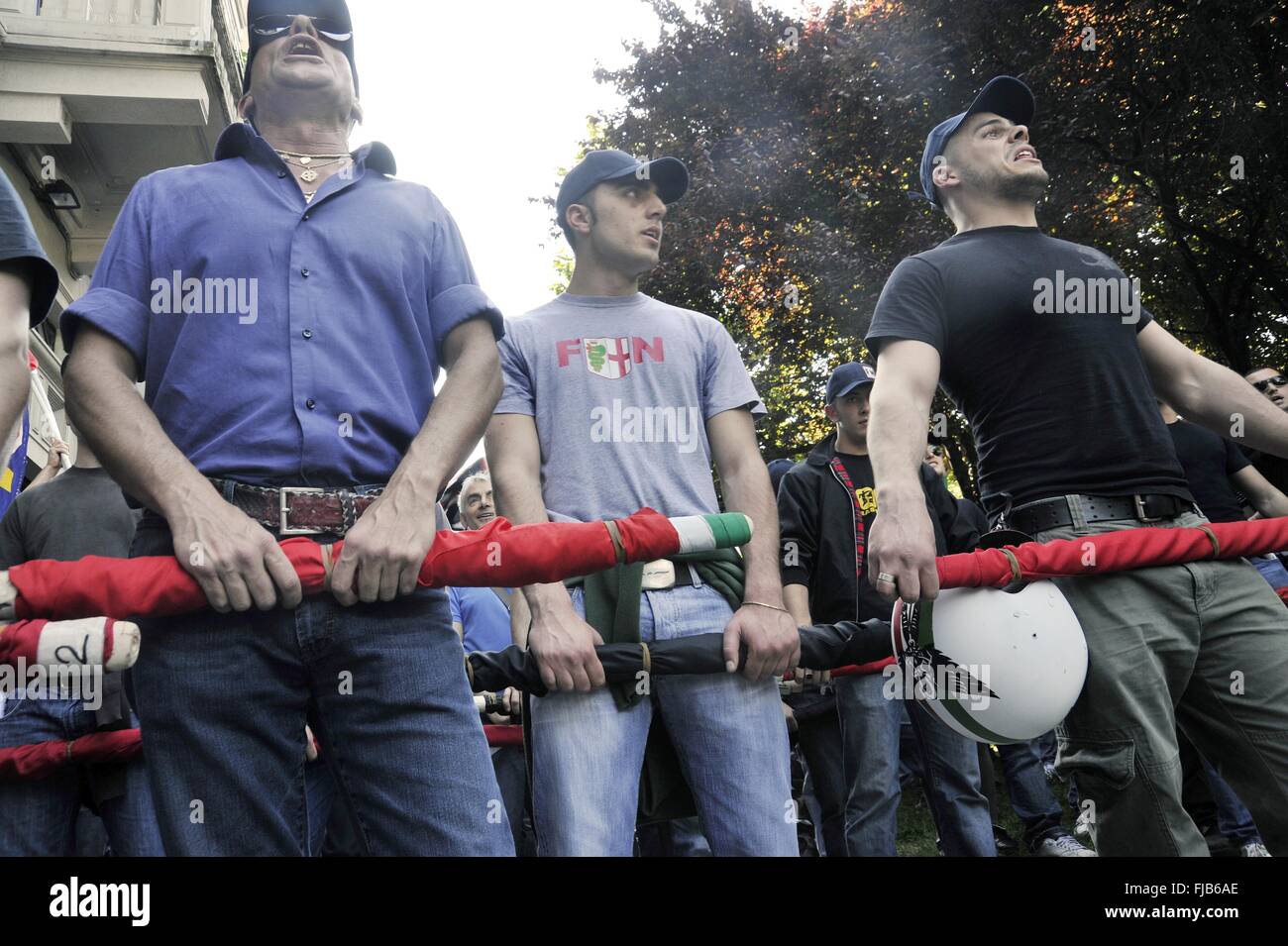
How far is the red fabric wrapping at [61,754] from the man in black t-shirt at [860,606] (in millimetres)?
2599

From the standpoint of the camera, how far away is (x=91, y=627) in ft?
6.40

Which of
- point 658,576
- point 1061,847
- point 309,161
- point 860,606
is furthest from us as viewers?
point 1061,847

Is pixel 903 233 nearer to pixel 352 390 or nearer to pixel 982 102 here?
pixel 982 102

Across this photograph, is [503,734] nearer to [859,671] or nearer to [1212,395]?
[859,671]

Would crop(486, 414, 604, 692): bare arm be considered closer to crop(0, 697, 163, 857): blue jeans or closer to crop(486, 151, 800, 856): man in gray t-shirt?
crop(486, 151, 800, 856): man in gray t-shirt

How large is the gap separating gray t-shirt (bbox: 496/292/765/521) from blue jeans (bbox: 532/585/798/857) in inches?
15.4

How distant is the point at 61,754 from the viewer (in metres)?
3.67

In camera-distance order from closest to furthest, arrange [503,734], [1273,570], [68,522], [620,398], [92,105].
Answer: [620,398]
[68,522]
[503,734]
[1273,570]
[92,105]

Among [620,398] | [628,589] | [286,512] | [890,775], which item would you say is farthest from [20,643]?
[890,775]

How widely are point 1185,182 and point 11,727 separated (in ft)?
34.3

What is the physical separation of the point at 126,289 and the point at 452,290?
680 mm

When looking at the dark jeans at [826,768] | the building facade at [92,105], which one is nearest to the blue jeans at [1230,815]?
the dark jeans at [826,768]

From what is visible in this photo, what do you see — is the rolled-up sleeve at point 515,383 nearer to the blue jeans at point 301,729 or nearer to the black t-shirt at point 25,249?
the blue jeans at point 301,729
